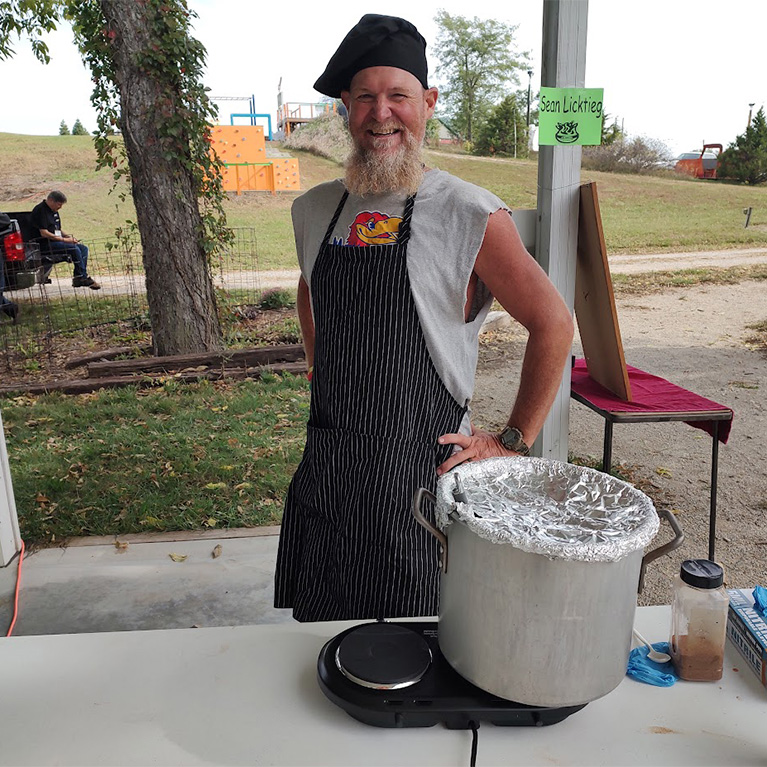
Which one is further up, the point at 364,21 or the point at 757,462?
the point at 364,21

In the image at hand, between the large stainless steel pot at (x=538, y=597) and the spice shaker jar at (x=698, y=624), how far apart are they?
0.11 meters

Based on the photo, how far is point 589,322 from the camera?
209 centimetres

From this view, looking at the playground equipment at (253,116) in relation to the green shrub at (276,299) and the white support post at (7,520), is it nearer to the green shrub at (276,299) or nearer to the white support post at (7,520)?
the green shrub at (276,299)

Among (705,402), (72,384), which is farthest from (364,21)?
(72,384)

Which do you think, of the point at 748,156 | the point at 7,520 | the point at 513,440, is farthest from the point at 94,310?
the point at 513,440

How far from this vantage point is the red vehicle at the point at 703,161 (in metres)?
4.16

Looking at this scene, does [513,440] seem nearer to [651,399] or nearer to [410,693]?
[410,693]

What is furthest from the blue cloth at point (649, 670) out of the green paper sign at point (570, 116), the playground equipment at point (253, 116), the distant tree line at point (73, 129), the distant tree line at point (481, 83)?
the distant tree line at point (73, 129)

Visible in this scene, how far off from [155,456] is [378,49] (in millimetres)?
2806

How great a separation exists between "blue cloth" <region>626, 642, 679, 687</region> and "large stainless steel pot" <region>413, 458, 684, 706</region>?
136 millimetres

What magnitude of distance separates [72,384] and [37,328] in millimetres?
1501

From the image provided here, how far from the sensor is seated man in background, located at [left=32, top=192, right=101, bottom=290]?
6371 mm

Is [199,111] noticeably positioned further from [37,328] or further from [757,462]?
[757,462]

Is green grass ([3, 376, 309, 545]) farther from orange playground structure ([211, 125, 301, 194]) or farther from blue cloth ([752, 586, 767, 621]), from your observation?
blue cloth ([752, 586, 767, 621])
